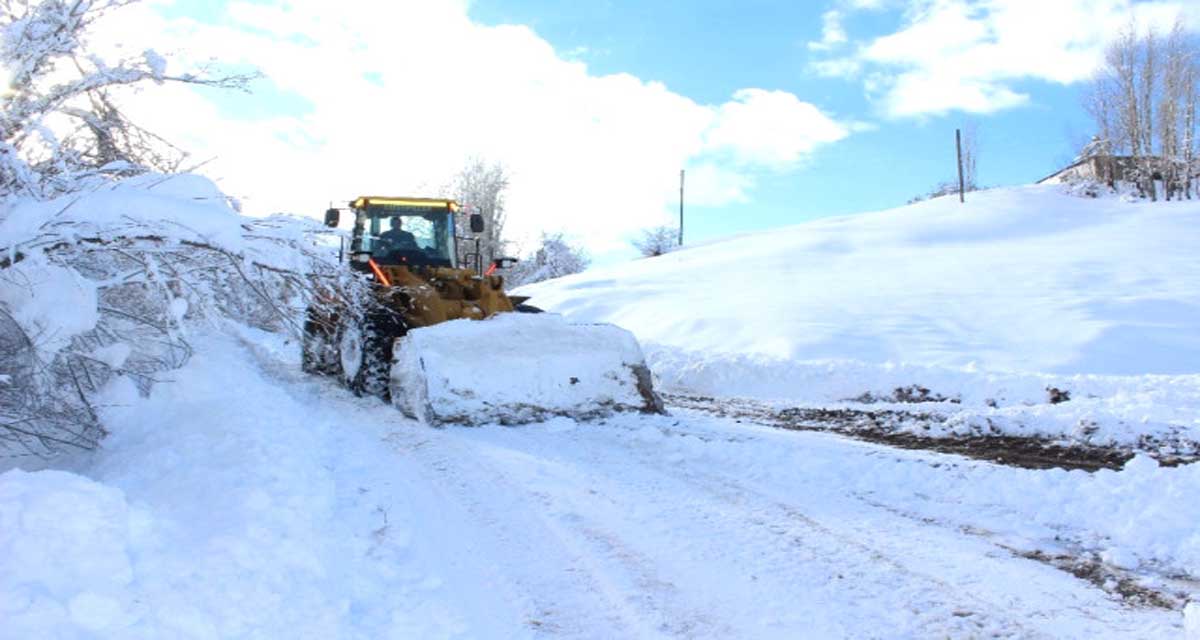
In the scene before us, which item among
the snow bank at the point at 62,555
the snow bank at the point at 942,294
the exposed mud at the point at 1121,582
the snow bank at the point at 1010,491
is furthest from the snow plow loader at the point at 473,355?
the snow bank at the point at 942,294

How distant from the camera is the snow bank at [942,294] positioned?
1284 centimetres

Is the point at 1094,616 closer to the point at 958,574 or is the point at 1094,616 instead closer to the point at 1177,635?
the point at 1177,635

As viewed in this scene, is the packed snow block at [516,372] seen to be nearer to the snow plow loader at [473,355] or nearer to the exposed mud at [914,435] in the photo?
the snow plow loader at [473,355]

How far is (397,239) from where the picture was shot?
983 centimetres

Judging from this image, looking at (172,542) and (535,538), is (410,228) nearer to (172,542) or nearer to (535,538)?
(535,538)

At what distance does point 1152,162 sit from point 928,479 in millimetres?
45531

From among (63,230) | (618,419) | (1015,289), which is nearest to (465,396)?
(618,419)

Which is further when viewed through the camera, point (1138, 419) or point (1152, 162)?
point (1152, 162)

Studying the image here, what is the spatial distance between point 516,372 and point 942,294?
1314 cm

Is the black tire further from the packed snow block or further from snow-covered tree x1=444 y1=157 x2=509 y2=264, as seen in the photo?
snow-covered tree x1=444 y1=157 x2=509 y2=264

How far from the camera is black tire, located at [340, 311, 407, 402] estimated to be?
8.48 metres

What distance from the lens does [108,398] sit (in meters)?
4.97

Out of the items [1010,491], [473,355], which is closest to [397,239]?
[473,355]

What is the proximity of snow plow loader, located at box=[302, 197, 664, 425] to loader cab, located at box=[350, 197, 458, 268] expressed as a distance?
248 millimetres
